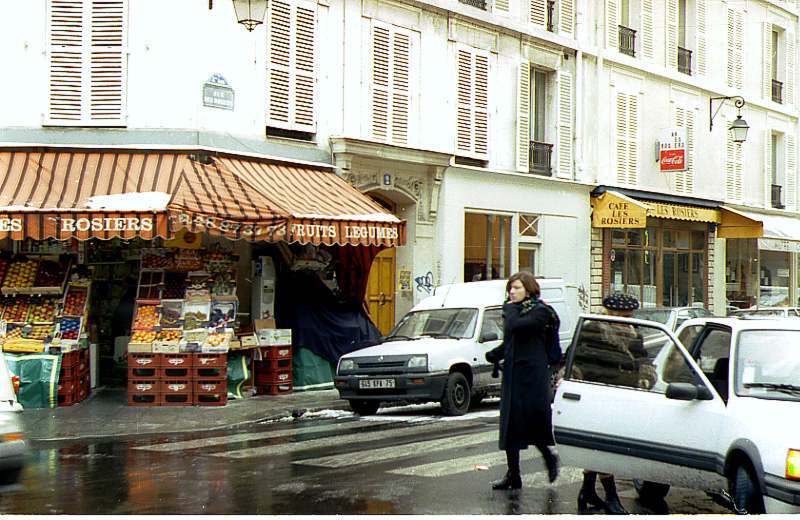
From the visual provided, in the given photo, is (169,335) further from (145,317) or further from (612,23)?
(612,23)

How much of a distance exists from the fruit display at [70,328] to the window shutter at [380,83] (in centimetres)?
701

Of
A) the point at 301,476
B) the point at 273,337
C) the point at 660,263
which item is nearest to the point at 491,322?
the point at 273,337

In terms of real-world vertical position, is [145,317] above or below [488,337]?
above

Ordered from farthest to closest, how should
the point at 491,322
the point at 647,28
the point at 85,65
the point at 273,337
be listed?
the point at 647,28 → the point at 273,337 → the point at 85,65 → the point at 491,322

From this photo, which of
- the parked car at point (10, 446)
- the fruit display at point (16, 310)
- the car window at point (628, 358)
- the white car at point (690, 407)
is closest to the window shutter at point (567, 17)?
the fruit display at point (16, 310)

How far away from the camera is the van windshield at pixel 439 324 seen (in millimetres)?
16047

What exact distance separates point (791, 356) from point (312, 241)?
33.6ft

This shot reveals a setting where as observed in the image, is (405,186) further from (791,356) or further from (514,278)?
(791,356)

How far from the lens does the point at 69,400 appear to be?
53.6 feet

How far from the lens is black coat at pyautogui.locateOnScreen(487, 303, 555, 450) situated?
896 cm

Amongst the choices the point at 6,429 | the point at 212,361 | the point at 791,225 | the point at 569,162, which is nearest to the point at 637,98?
the point at 569,162

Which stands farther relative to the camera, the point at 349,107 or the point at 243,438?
the point at 349,107

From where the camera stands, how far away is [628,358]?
8.31m

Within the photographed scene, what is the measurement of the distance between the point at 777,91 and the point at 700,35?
586 centimetres
